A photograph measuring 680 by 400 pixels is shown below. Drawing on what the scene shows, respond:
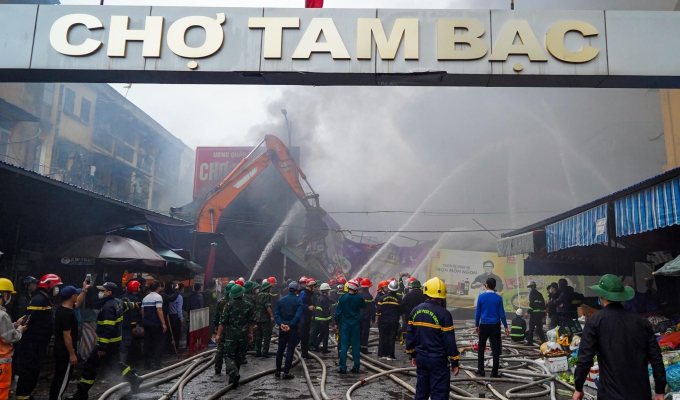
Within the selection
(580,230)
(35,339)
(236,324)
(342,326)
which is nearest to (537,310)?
(580,230)

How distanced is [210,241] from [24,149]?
13.7m

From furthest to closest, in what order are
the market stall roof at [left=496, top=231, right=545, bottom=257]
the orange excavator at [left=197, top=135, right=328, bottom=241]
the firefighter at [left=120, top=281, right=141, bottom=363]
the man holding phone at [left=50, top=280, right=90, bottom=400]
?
the orange excavator at [left=197, top=135, right=328, bottom=241]
the market stall roof at [left=496, top=231, right=545, bottom=257]
the firefighter at [left=120, top=281, right=141, bottom=363]
the man holding phone at [left=50, top=280, right=90, bottom=400]

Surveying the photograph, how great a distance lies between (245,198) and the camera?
96.7 feet

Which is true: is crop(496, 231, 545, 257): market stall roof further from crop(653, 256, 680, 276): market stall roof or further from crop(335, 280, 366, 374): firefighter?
crop(335, 280, 366, 374): firefighter

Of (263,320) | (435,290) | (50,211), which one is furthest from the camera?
(50,211)

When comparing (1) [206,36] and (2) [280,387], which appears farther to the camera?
(2) [280,387]

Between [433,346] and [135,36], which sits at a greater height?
[135,36]

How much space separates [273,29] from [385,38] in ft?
4.74

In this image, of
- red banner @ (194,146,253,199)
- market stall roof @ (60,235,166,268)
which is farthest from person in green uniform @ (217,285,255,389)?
red banner @ (194,146,253,199)

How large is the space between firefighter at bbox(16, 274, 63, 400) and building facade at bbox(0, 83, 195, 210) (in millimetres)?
18238

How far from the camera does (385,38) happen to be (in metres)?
6.18

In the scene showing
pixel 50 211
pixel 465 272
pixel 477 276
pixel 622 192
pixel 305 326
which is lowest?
pixel 305 326

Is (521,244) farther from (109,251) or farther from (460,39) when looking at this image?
(109,251)

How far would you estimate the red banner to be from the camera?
35.0m
